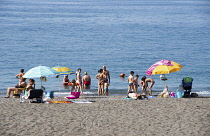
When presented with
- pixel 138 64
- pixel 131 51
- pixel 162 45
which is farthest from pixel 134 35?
pixel 138 64

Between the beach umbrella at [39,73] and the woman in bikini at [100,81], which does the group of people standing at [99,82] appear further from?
the beach umbrella at [39,73]

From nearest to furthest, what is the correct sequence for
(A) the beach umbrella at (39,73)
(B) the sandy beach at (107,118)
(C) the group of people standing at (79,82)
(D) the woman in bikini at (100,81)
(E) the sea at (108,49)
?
1. (B) the sandy beach at (107,118)
2. (A) the beach umbrella at (39,73)
3. (D) the woman in bikini at (100,81)
4. (C) the group of people standing at (79,82)
5. (E) the sea at (108,49)

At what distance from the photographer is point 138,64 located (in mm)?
38312

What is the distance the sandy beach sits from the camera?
38.6 feet

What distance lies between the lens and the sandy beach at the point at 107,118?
11758 millimetres

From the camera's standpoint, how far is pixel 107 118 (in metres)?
13.5

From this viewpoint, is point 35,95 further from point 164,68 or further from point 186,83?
point 186,83

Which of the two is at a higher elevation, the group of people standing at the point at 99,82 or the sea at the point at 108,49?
the sea at the point at 108,49

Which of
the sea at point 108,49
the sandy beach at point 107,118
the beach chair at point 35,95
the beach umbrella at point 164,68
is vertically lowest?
the sandy beach at point 107,118

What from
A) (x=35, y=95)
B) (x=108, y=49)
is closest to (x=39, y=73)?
(x=35, y=95)

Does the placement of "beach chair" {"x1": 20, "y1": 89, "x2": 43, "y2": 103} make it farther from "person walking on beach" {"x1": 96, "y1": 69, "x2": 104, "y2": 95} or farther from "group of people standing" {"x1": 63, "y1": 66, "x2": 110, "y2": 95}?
"person walking on beach" {"x1": 96, "y1": 69, "x2": 104, "y2": 95}

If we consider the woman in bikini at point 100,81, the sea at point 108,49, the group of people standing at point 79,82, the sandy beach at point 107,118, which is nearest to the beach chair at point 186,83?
the sandy beach at point 107,118

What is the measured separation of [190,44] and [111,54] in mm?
13143

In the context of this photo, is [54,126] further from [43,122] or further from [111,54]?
[111,54]
